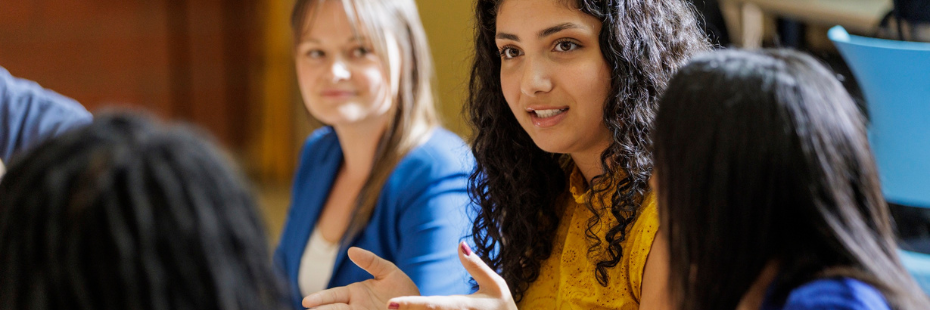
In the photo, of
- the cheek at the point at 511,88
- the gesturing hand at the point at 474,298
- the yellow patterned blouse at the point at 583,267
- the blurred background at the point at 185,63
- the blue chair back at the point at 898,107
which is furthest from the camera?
the blurred background at the point at 185,63

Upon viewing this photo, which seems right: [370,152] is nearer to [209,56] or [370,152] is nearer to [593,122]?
[593,122]

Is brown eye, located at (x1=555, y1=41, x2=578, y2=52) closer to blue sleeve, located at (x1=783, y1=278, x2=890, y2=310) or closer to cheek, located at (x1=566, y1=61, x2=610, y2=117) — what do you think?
cheek, located at (x1=566, y1=61, x2=610, y2=117)

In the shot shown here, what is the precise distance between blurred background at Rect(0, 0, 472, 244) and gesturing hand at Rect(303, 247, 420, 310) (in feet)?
7.87

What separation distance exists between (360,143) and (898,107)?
108 cm

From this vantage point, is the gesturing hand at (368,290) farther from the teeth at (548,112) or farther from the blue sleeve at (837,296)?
the blue sleeve at (837,296)

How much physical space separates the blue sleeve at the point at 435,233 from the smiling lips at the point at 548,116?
0.29 meters

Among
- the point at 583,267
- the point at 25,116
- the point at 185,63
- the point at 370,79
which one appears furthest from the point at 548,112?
the point at 185,63

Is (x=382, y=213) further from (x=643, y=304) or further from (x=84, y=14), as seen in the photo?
(x=84, y=14)

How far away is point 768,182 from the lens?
684 mm

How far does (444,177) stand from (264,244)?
3.35ft

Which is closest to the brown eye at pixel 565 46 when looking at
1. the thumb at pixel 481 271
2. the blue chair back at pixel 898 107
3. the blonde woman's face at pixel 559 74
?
the blonde woman's face at pixel 559 74

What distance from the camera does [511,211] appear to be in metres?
1.28

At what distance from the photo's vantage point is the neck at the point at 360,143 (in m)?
1.74

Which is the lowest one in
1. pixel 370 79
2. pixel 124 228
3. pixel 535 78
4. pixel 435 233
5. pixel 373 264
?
pixel 435 233
